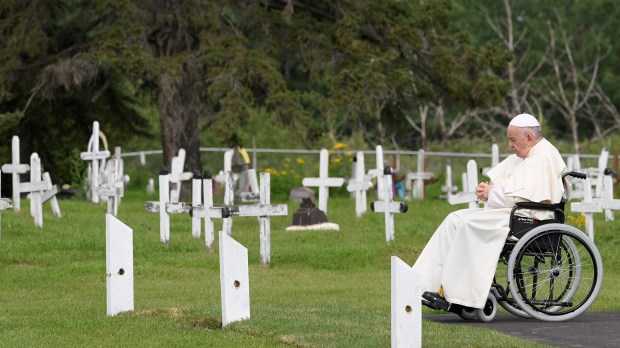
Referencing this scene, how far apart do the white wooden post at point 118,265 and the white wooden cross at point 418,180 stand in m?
20.4

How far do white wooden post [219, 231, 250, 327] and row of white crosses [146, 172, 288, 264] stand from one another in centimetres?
573

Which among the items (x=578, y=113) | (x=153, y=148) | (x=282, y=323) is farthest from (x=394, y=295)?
(x=578, y=113)

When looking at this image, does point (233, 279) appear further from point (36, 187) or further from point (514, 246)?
point (36, 187)

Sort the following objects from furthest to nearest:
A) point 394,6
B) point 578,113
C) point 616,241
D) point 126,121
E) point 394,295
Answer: point 578,113 → point 126,121 → point 394,6 → point 616,241 → point 394,295

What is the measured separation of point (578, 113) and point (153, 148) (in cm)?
1677

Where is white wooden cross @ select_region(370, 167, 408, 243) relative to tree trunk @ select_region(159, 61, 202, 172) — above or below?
below

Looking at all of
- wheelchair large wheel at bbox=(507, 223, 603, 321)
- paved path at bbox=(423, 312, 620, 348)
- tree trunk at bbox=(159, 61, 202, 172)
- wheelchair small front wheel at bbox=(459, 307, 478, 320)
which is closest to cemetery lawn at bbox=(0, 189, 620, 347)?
paved path at bbox=(423, 312, 620, 348)

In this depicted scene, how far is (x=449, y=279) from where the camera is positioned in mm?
11758

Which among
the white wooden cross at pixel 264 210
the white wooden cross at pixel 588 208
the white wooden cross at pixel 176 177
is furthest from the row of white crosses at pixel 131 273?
the white wooden cross at pixel 176 177

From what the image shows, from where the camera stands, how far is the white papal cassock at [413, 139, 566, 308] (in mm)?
11695

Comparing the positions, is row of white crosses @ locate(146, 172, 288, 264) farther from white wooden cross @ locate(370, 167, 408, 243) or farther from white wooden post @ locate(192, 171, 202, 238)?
white wooden cross @ locate(370, 167, 408, 243)

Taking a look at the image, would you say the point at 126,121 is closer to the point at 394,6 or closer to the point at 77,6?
the point at 77,6

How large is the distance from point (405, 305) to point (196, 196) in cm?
1119

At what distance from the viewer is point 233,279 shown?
1133 cm
